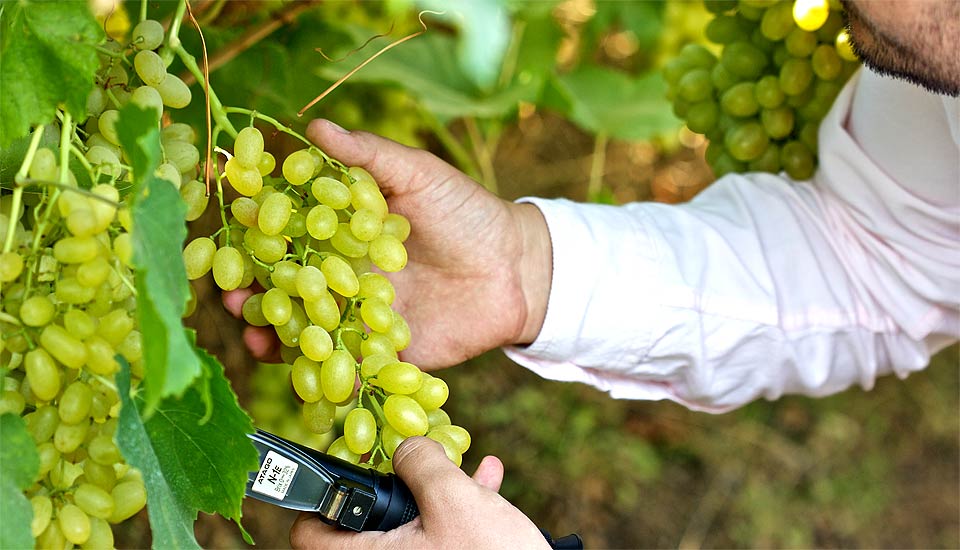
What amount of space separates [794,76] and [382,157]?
47cm

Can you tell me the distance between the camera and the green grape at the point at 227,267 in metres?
0.65

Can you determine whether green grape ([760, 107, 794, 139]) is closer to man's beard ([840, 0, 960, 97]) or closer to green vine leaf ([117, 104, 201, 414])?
man's beard ([840, 0, 960, 97])

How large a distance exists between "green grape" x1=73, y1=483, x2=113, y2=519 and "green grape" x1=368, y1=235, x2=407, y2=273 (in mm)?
253

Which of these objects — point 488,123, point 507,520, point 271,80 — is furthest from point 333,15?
point 507,520

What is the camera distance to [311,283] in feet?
2.07

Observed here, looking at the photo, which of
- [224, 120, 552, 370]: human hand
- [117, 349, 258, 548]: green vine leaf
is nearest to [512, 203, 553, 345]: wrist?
[224, 120, 552, 370]: human hand

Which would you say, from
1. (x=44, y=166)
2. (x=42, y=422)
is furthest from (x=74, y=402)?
(x=44, y=166)

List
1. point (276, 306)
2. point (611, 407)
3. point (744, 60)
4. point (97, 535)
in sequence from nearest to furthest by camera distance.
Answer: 1. point (97, 535)
2. point (276, 306)
3. point (744, 60)
4. point (611, 407)

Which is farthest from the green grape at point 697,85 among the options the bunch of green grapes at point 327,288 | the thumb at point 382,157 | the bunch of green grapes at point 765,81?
the bunch of green grapes at point 327,288

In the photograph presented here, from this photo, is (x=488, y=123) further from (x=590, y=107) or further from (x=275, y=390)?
(x=275, y=390)

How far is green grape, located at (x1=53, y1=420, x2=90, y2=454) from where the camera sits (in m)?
0.53

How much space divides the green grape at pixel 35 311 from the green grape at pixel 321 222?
20 cm

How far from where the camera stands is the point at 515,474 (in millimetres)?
1692

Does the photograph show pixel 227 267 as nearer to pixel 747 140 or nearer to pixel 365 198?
pixel 365 198
